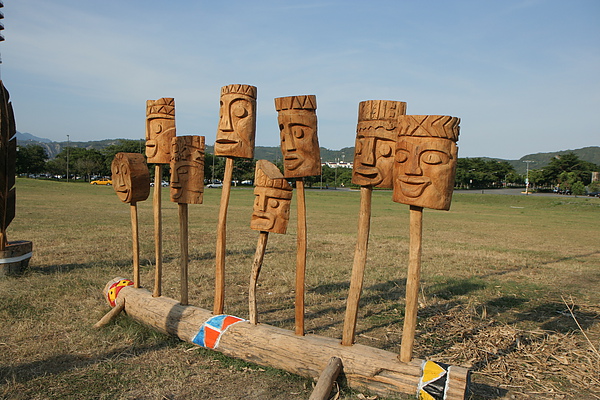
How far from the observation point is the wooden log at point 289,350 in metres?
3.30

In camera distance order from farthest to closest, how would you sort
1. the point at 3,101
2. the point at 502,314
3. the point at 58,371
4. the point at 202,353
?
the point at 3,101 < the point at 502,314 < the point at 202,353 < the point at 58,371

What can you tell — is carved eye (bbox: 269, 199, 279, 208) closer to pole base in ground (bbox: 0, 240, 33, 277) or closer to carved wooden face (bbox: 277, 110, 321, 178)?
carved wooden face (bbox: 277, 110, 321, 178)

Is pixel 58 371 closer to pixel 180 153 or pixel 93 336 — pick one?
pixel 93 336

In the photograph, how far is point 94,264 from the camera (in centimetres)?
769

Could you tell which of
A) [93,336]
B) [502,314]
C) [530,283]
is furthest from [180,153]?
[530,283]

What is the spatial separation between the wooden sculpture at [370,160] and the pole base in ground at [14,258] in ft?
18.3

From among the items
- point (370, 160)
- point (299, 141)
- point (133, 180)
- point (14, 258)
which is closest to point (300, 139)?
point (299, 141)

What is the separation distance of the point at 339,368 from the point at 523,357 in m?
2.21

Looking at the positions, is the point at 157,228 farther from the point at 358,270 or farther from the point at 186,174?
the point at 358,270

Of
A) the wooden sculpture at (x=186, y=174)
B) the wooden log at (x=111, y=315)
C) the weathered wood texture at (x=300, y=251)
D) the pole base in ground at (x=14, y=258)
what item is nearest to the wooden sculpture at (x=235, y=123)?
the wooden sculpture at (x=186, y=174)

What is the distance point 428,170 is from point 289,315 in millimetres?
3032

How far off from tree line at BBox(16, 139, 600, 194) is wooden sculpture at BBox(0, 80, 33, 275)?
1509 inches

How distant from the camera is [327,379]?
3.29 meters

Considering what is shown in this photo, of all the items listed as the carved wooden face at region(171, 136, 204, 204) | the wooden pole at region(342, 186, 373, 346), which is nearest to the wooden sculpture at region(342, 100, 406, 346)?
the wooden pole at region(342, 186, 373, 346)
